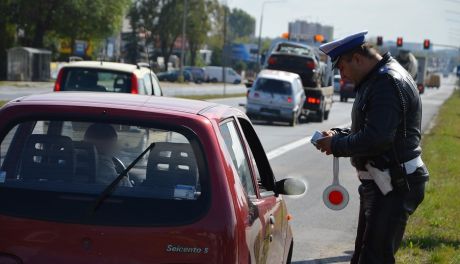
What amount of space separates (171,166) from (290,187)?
1278 mm

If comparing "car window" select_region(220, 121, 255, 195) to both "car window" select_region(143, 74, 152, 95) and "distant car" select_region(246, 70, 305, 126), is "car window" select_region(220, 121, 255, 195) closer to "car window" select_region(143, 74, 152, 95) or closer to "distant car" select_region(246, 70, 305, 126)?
"car window" select_region(143, 74, 152, 95)

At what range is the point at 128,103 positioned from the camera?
16.1 ft

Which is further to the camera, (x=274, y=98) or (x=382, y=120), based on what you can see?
(x=274, y=98)

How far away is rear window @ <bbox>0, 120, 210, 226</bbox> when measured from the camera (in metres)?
4.45

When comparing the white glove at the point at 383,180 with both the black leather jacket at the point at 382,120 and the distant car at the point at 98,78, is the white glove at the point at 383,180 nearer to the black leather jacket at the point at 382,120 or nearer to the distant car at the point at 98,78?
the black leather jacket at the point at 382,120

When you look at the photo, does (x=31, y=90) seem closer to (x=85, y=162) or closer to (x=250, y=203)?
(x=85, y=162)

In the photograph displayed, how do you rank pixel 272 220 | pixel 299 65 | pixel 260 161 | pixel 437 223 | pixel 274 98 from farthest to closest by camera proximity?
pixel 299 65, pixel 274 98, pixel 437 223, pixel 260 161, pixel 272 220

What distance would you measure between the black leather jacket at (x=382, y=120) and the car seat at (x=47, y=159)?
1.45 m

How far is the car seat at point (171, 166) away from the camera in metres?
4.68

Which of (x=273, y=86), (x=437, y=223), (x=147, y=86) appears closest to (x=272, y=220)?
(x=437, y=223)

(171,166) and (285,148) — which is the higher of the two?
(171,166)

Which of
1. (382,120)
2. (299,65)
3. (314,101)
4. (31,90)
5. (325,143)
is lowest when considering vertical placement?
(31,90)

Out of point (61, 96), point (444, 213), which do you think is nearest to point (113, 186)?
point (61, 96)

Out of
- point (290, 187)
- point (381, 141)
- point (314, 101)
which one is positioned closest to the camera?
point (381, 141)
